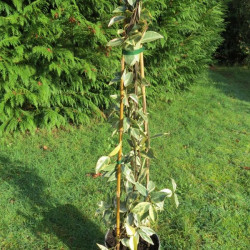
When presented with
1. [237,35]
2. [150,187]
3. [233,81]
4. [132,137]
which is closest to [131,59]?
[132,137]

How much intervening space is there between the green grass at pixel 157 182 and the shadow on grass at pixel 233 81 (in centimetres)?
168

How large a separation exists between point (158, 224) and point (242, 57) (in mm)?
9461

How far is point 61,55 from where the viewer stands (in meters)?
4.21

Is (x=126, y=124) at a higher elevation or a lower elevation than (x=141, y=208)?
higher

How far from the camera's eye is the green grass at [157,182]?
2879 mm

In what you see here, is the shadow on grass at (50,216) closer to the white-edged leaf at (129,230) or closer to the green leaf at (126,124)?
the white-edged leaf at (129,230)

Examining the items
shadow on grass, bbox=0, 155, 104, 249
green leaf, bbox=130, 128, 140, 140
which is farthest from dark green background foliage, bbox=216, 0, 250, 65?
green leaf, bbox=130, 128, 140, 140

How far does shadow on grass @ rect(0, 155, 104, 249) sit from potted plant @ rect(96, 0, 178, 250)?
→ 0.62m

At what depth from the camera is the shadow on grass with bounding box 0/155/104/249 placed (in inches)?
112

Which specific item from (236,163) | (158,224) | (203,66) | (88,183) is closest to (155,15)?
(203,66)

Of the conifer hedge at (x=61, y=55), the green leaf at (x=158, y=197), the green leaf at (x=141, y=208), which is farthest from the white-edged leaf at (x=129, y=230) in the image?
the conifer hedge at (x=61, y=55)

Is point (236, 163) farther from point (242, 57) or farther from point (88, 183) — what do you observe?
point (242, 57)

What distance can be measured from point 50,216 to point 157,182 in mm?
1436

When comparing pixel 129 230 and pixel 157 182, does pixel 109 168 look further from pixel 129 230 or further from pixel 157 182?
pixel 157 182
